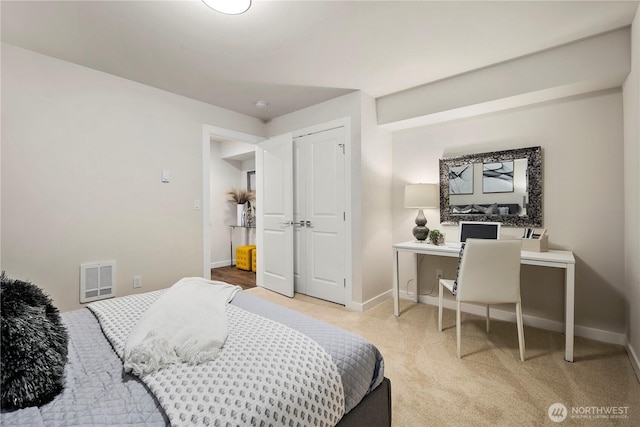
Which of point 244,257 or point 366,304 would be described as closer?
point 366,304

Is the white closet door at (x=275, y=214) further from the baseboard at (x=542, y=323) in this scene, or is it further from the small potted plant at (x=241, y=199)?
the baseboard at (x=542, y=323)

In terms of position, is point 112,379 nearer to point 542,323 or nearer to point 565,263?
point 565,263

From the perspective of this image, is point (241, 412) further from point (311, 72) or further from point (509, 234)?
point (509, 234)

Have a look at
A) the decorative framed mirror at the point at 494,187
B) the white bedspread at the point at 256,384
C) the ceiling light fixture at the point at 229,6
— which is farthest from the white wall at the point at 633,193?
the ceiling light fixture at the point at 229,6

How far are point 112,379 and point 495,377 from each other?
6.91 feet

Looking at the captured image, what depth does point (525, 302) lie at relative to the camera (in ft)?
8.84

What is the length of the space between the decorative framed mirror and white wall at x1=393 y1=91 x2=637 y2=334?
88 mm

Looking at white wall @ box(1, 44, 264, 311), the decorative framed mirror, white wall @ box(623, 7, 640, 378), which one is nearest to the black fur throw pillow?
white wall @ box(1, 44, 264, 311)

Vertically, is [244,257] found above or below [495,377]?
above

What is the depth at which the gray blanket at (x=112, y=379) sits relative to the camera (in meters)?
0.75

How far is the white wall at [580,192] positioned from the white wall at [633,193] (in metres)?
0.12

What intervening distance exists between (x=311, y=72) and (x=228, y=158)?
11.4ft

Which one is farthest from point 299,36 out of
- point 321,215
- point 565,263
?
point 565,263

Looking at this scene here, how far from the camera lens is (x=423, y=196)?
3.03m
